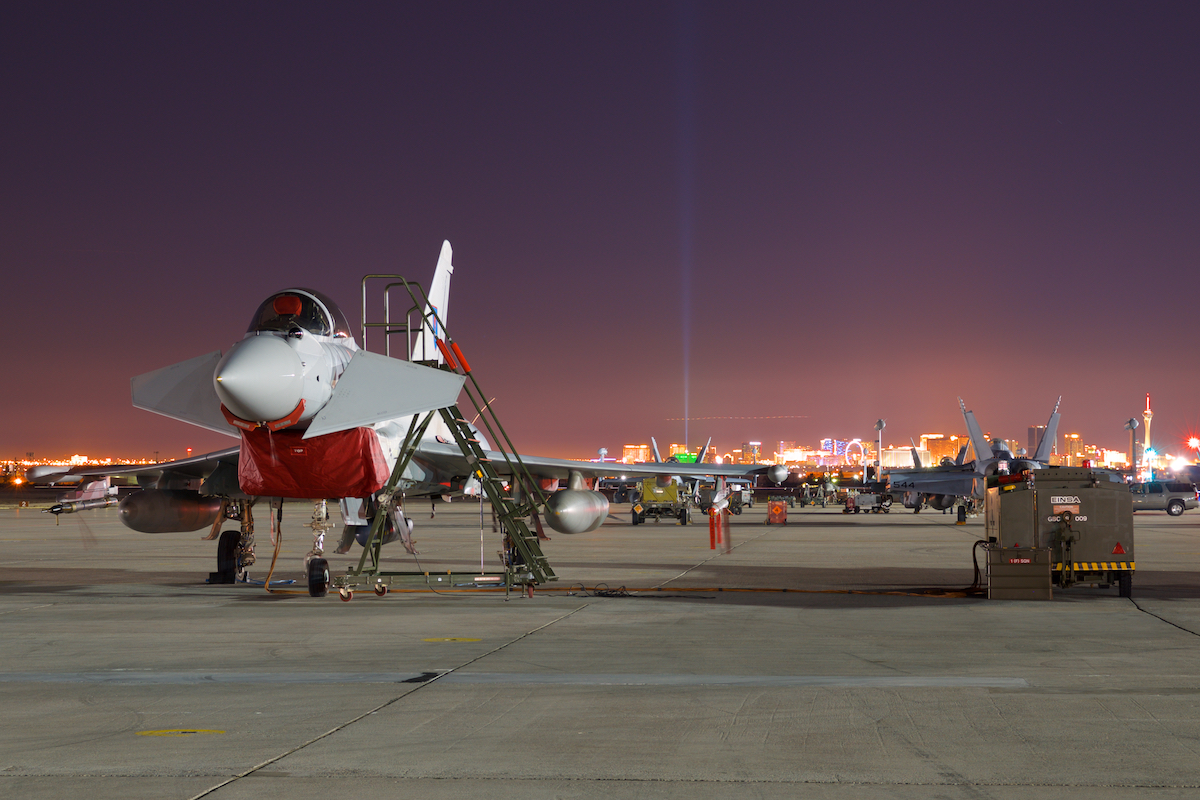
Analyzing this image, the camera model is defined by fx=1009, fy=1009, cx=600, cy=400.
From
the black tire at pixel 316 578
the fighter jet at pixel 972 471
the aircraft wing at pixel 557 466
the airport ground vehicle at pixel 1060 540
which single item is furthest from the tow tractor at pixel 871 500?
the black tire at pixel 316 578

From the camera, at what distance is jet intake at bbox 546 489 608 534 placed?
46.3ft

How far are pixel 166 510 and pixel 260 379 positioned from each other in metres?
6.62

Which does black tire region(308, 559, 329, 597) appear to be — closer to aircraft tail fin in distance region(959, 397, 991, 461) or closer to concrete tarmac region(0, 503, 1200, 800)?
concrete tarmac region(0, 503, 1200, 800)

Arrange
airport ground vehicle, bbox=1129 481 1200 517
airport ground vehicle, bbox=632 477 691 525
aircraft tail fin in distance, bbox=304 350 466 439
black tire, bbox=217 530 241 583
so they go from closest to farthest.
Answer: aircraft tail fin in distance, bbox=304 350 466 439
black tire, bbox=217 530 241 583
airport ground vehicle, bbox=632 477 691 525
airport ground vehicle, bbox=1129 481 1200 517

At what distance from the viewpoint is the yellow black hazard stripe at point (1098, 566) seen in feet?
45.1

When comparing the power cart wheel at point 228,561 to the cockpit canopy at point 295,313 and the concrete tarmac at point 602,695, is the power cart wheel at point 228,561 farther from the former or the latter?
the cockpit canopy at point 295,313

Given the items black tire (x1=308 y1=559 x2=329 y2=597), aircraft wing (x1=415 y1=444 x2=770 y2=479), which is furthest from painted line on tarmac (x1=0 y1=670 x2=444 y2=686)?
aircraft wing (x1=415 y1=444 x2=770 y2=479)

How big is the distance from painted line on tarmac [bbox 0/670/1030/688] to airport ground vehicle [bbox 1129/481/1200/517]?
54.7 meters

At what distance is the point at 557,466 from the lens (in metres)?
16.2

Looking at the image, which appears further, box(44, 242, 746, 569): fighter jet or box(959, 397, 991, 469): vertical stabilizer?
box(959, 397, 991, 469): vertical stabilizer

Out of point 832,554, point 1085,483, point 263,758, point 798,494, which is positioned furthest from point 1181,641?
point 798,494

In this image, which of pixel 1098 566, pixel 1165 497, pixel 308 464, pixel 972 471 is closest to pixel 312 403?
pixel 308 464

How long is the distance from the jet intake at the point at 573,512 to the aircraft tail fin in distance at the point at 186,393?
171 inches

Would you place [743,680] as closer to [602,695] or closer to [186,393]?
[602,695]
